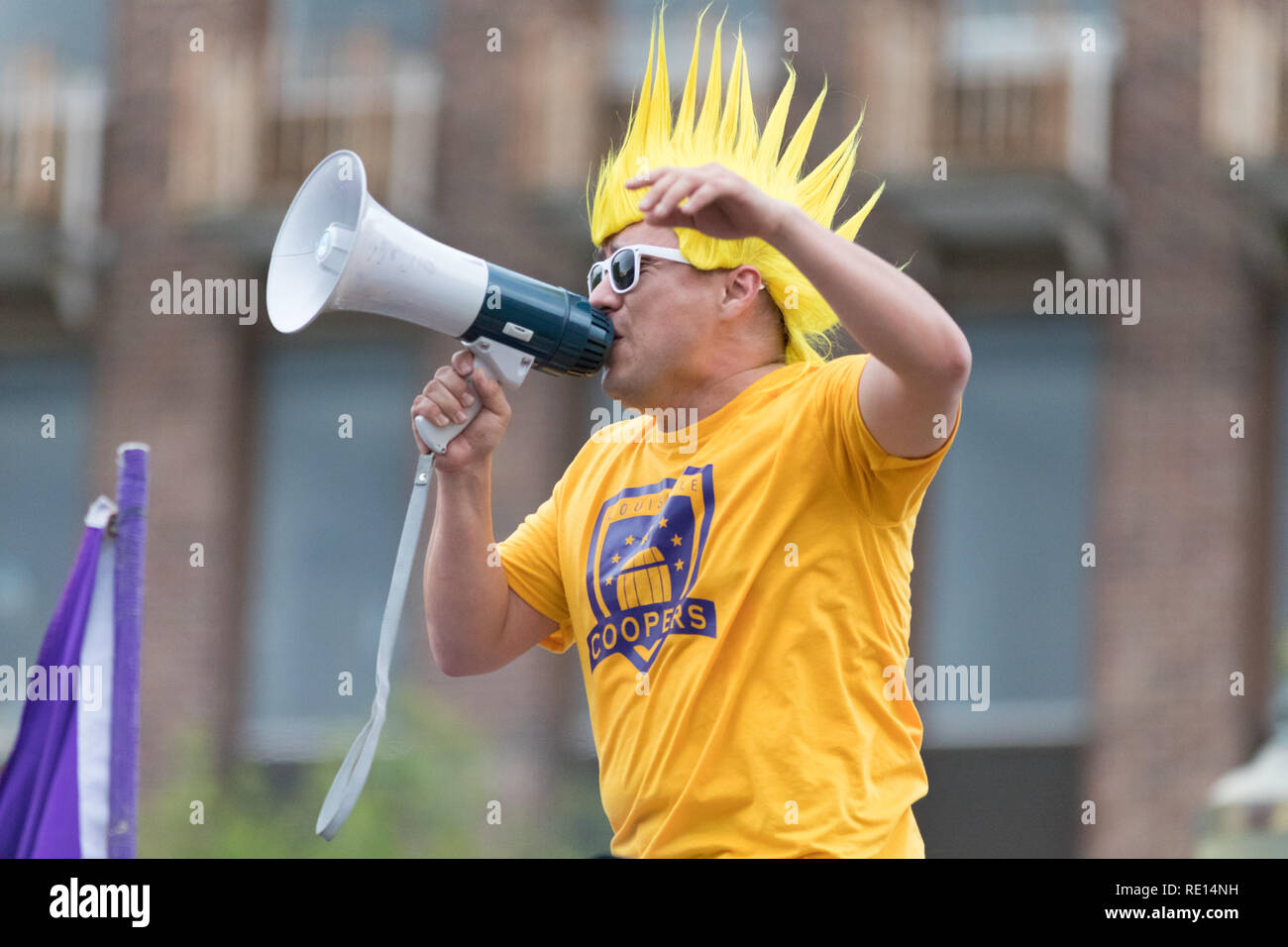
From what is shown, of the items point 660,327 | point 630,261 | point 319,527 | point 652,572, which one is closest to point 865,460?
point 652,572

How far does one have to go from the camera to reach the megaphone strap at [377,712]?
3305 mm

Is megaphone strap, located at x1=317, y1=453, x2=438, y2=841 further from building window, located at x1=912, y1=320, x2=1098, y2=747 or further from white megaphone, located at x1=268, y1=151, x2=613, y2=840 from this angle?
building window, located at x1=912, y1=320, x2=1098, y2=747

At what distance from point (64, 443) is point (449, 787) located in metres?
3.91

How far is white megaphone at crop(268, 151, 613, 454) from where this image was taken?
335cm

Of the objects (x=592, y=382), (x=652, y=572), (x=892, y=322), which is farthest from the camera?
(x=592, y=382)

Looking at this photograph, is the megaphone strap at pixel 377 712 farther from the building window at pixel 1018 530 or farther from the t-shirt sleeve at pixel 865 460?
the building window at pixel 1018 530

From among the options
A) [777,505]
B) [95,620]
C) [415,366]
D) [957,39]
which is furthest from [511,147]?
[777,505]

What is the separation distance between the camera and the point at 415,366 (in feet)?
38.3

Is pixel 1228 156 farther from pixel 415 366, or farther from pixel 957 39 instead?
pixel 415 366

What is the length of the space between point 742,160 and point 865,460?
814 mm

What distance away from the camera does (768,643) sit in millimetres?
3109

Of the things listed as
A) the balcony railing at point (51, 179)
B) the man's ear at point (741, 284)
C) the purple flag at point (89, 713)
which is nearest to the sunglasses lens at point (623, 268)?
the man's ear at point (741, 284)

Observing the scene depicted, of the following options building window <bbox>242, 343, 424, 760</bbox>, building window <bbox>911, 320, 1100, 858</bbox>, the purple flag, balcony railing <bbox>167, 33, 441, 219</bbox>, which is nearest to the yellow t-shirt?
the purple flag

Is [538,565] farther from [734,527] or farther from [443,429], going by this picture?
[734,527]
